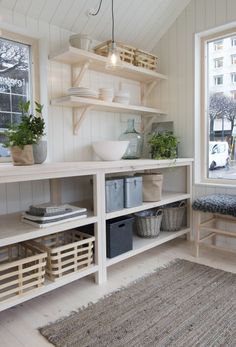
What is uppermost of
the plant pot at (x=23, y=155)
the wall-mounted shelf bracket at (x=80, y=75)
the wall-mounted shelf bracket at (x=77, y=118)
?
the wall-mounted shelf bracket at (x=80, y=75)

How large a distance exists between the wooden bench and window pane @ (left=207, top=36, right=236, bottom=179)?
347 millimetres

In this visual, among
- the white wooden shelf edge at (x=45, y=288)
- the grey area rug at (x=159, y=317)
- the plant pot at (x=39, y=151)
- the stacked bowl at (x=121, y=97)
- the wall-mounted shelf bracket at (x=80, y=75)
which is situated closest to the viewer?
the grey area rug at (x=159, y=317)

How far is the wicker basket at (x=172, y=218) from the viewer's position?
2838mm

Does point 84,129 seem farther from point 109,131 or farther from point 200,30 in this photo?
point 200,30

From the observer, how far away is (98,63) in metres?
2.53

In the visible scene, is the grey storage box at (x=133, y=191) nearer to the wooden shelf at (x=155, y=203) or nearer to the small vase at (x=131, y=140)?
the wooden shelf at (x=155, y=203)

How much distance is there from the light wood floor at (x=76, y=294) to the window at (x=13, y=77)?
1.07m

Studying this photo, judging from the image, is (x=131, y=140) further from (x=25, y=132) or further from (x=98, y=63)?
(x=25, y=132)

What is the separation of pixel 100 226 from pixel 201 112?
64.5 inches

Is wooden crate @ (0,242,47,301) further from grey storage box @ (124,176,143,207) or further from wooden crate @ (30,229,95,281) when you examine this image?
grey storage box @ (124,176,143,207)

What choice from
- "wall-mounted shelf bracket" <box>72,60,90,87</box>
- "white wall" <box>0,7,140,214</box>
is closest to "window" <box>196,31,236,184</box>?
"white wall" <box>0,7,140,214</box>

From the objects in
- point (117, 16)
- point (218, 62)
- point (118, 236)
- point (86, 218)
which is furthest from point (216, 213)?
point (117, 16)

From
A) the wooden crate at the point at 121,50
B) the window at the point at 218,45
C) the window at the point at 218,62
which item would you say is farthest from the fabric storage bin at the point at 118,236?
the window at the point at 218,45

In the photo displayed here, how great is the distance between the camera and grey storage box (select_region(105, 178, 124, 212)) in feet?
7.07
